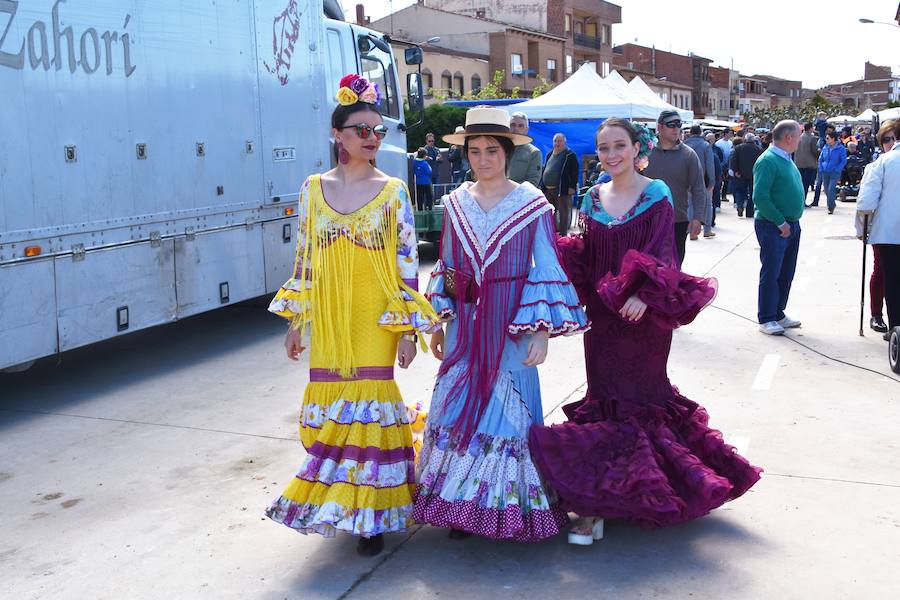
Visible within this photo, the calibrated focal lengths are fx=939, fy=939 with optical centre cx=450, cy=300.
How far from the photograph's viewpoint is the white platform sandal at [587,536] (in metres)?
3.98

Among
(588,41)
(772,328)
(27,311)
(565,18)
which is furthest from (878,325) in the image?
(588,41)

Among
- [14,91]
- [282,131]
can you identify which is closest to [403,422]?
[14,91]

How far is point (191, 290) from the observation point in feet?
25.7

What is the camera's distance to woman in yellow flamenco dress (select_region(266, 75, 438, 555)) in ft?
12.7

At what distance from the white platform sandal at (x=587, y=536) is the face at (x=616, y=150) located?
1.60 meters

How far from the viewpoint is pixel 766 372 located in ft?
23.4

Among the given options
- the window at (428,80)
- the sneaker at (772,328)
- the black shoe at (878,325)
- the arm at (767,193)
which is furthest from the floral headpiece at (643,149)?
the window at (428,80)

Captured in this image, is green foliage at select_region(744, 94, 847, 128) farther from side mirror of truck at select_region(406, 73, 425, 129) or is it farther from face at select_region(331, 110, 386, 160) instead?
face at select_region(331, 110, 386, 160)

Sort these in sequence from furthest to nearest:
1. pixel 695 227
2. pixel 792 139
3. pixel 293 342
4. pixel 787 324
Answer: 1. pixel 787 324
2. pixel 695 227
3. pixel 792 139
4. pixel 293 342

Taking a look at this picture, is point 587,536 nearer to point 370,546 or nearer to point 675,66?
point 370,546

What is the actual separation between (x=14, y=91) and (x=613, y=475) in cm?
457

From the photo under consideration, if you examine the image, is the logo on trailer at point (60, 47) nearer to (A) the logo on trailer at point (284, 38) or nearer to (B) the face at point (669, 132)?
(A) the logo on trailer at point (284, 38)

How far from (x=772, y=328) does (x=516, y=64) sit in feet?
178

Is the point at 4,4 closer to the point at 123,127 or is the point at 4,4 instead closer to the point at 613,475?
the point at 123,127
